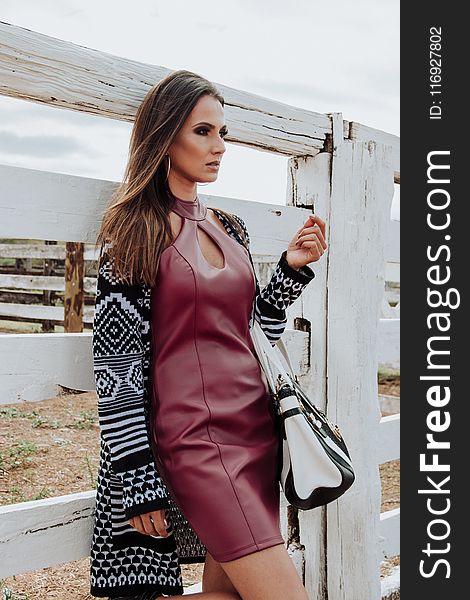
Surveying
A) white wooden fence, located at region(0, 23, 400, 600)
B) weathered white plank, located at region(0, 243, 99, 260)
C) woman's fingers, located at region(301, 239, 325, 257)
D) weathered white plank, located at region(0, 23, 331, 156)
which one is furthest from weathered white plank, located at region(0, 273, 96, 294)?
woman's fingers, located at region(301, 239, 325, 257)

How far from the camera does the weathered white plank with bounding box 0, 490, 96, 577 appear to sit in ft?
7.29

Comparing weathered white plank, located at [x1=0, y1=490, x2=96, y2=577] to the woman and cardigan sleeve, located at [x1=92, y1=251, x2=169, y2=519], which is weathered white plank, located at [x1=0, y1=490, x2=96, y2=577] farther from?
cardigan sleeve, located at [x1=92, y1=251, x2=169, y2=519]

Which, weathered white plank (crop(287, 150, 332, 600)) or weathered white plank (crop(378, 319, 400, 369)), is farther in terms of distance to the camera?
weathered white plank (crop(378, 319, 400, 369))

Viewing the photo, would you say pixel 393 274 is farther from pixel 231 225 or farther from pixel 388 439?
pixel 231 225

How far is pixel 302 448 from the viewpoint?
226 centimetres

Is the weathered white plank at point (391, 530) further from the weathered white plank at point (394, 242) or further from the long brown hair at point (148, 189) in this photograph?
the long brown hair at point (148, 189)

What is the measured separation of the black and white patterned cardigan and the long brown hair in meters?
0.06

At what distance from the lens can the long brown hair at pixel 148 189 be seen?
A: 7.13ft

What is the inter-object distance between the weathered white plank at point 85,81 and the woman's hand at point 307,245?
47cm

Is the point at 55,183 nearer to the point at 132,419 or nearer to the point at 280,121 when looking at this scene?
the point at 132,419

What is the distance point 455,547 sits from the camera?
124 inches

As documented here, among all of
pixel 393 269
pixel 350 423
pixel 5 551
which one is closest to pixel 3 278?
pixel 393 269

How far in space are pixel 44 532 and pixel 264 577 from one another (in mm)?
622

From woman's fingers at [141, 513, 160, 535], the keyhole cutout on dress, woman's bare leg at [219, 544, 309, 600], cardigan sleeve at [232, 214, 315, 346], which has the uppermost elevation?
the keyhole cutout on dress
